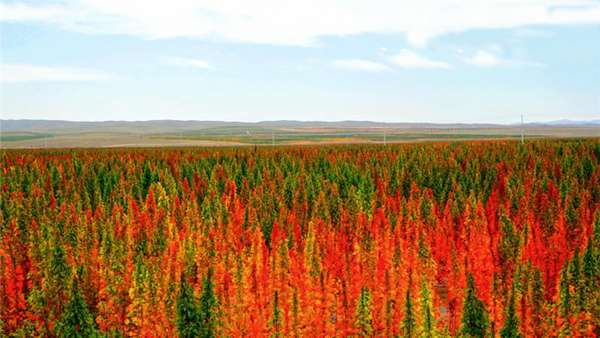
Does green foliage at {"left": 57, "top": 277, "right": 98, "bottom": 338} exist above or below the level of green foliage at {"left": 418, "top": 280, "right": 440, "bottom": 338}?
below

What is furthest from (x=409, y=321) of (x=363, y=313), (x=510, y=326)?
(x=510, y=326)

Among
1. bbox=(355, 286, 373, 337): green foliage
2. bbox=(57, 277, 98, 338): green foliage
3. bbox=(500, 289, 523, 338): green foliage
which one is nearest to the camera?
bbox=(500, 289, 523, 338): green foliage

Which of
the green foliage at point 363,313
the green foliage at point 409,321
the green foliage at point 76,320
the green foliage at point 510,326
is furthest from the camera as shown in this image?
the green foliage at point 76,320

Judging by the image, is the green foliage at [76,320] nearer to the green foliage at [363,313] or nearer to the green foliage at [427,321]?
the green foliage at [363,313]

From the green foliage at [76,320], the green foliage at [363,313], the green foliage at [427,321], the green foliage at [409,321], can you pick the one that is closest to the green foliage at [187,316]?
the green foliage at [76,320]

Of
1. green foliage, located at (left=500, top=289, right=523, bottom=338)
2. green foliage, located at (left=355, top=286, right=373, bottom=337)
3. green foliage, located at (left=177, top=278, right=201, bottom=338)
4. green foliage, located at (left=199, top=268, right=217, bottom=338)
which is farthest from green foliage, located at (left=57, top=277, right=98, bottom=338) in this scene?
green foliage, located at (left=500, top=289, right=523, bottom=338)

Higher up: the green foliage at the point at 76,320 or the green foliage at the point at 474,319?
the green foliage at the point at 474,319

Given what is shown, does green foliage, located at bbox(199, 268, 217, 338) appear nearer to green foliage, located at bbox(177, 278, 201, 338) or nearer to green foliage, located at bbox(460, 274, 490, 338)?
green foliage, located at bbox(177, 278, 201, 338)

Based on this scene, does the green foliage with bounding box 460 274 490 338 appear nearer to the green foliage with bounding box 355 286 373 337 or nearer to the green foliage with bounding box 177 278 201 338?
the green foliage with bounding box 355 286 373 337

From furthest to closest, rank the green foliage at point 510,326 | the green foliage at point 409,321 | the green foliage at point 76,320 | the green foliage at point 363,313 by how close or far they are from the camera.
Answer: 1. the green foliage at point 76,320
2. the green foliage at point 363,313
3. the green foliage at point 409,321
4. the green foliage at point 510,326

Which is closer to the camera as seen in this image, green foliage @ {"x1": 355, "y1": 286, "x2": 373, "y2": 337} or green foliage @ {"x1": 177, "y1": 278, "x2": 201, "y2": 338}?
green foliage @ {"x1": 177, "y1": 278, "x2": 201, "y2": 338}

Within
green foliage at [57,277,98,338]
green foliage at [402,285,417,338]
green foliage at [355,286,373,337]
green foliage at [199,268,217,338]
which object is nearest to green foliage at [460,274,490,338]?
green foliage at [402,285,417,338]

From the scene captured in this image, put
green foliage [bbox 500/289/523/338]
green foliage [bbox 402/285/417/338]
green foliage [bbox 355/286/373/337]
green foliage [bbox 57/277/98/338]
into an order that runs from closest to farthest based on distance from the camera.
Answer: green foliage [bbox 500/289/523/338] → green foliage [bbox 402/285/417/338] → green foliage [bbox 355/286/373/337] → green foliage [bbox 57/277/98/338]

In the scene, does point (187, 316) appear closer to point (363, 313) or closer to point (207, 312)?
point (207, 312)
